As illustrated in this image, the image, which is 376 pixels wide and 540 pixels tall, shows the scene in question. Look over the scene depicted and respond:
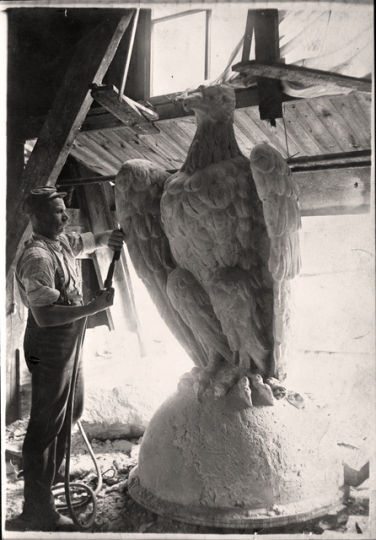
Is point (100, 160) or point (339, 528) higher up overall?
point (100, 160)

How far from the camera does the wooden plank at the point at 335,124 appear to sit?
8.76 feet

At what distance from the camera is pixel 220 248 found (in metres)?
2.29

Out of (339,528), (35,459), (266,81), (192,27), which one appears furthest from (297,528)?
(192,27)

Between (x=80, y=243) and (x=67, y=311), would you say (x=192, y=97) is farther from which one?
(x=67, y=311)

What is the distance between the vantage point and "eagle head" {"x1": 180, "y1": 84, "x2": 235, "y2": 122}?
2.26 metres

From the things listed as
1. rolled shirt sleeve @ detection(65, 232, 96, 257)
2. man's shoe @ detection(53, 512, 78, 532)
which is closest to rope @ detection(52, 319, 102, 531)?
man's shoe @ detection(53, 512, 78, 532)

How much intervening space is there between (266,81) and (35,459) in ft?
6.75

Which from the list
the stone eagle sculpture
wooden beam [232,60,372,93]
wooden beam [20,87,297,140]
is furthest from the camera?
wooden beam [20,87,297,140]

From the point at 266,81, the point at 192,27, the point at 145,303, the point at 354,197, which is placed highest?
the point at 192,27

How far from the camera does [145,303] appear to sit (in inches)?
139

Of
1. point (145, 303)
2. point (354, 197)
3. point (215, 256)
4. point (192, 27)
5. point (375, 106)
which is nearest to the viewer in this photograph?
point (375, 106)

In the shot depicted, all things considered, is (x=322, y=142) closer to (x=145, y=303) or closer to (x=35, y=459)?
(x=145, y=303)

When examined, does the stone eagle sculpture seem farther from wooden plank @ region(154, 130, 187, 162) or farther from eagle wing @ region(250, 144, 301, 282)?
wooden plank @ region(154, 130, 187, 162)

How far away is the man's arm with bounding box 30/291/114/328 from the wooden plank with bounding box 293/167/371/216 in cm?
129
